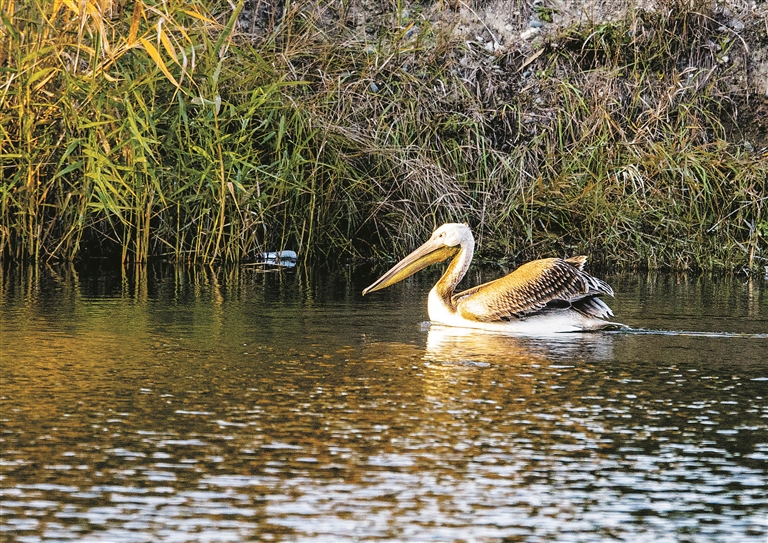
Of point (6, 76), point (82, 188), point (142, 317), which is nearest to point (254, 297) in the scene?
point (142, 317)

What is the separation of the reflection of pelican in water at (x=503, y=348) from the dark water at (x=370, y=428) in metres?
0.03

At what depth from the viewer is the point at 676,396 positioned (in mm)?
6012

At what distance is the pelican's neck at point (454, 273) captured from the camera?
8727 mm

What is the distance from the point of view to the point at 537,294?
27.5 ft

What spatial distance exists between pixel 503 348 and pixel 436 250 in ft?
6.32

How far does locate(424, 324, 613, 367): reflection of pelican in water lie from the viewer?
7102 millimetres

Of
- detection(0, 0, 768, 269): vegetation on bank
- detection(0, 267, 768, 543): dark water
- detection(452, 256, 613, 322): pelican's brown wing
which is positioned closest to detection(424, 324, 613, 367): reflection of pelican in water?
detection(0, 267, 768, 543): dark water

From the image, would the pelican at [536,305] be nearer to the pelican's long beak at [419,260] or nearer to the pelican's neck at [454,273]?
the pelican's neck at [454,273]

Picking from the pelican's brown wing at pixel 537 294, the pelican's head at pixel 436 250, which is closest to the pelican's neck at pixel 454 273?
the pelican's head at pixel 436 250

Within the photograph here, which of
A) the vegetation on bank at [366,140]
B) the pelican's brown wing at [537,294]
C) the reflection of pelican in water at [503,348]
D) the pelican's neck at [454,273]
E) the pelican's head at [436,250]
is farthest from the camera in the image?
the vegetation on bank at [366,140]

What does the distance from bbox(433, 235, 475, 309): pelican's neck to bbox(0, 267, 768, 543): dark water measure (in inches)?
10.0

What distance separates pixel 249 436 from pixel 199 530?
1226 millimetres

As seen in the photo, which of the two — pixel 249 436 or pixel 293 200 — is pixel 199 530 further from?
pixel 293 200

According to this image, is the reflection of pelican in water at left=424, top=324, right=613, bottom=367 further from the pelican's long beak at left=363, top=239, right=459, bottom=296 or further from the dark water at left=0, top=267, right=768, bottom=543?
the pelican's long beak at left=363, top=239, right=459, bottom=296
